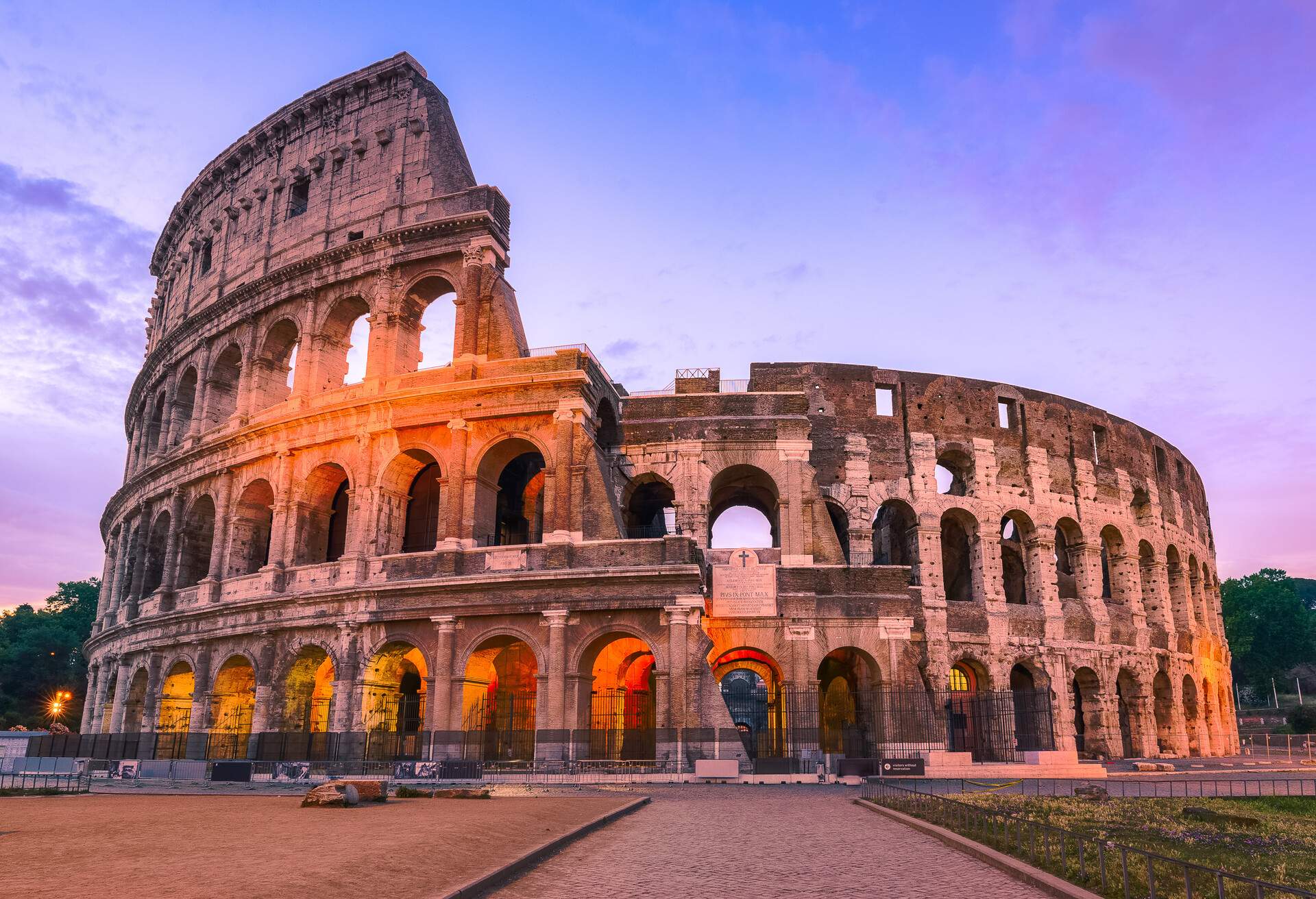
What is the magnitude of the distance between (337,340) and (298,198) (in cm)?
560

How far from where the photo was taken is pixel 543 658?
22.5 meters

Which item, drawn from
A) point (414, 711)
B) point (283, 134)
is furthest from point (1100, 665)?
point (283, 134)

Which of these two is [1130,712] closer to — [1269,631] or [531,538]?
[531,538]

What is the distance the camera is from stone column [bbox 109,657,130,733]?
29.8 metres

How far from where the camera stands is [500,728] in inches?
976

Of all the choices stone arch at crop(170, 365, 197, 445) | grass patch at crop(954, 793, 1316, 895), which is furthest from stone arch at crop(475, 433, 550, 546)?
grass patch at crop(954, 793, 1316, 895)

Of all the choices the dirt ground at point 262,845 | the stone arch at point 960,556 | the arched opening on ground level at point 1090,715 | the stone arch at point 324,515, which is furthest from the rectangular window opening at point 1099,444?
the dirt ground at point 262,845

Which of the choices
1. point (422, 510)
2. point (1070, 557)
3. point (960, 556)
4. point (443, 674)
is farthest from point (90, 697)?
point (1070, 557)

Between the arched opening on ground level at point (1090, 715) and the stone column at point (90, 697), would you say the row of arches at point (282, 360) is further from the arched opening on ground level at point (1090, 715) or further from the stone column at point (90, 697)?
the arched opening on ground level at point (1090, 715)

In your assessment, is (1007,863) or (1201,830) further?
(1201,830)

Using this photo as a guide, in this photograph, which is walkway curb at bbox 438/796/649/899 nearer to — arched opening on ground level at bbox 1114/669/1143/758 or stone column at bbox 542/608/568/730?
stone column at bbox 542/608/568/730

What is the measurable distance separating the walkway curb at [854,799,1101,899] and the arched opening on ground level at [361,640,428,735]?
1506 centimetres

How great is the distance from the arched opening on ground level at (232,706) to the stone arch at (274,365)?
7.84 m

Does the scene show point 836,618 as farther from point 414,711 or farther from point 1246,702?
point 1246,702
